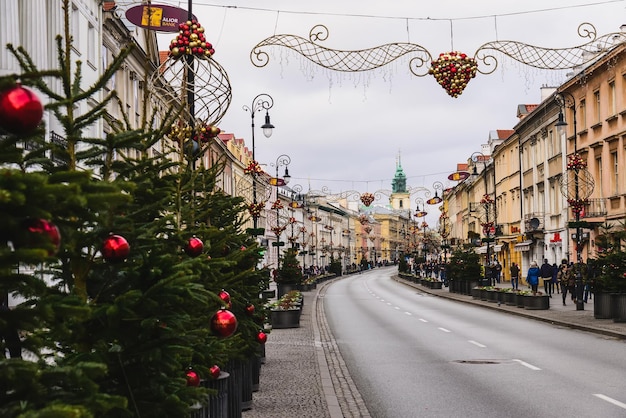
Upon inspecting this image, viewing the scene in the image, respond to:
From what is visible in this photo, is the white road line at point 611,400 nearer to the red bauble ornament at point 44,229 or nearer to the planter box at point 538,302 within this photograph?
the red bauble ornament at point 44,229

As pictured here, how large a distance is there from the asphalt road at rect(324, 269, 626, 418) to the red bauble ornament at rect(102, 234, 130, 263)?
24.1 ft

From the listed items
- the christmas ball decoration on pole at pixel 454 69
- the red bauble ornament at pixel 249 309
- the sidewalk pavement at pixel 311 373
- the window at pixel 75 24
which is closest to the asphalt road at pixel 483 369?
the sidewalk pavement at pixel 311 373

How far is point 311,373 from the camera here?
15.4m

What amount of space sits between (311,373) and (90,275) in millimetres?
10784

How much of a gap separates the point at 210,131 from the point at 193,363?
5.10 m

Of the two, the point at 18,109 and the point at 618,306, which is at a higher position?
the point at 18,109

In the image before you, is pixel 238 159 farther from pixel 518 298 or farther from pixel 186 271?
pixel 186 271

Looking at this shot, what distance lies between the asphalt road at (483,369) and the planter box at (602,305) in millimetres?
1446

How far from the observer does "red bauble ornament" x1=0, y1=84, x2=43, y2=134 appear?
9.16 feet

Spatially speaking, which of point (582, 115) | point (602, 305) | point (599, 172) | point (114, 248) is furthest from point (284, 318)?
point (582, 115)

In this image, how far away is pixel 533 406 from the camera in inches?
459

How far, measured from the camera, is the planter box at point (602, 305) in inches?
993

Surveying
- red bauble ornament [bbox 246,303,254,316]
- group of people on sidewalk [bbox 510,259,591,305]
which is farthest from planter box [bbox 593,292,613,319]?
red bauble ornament [bbox 246,303,254,316]

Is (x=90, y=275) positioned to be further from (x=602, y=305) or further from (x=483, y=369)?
(x=602, y=305)
